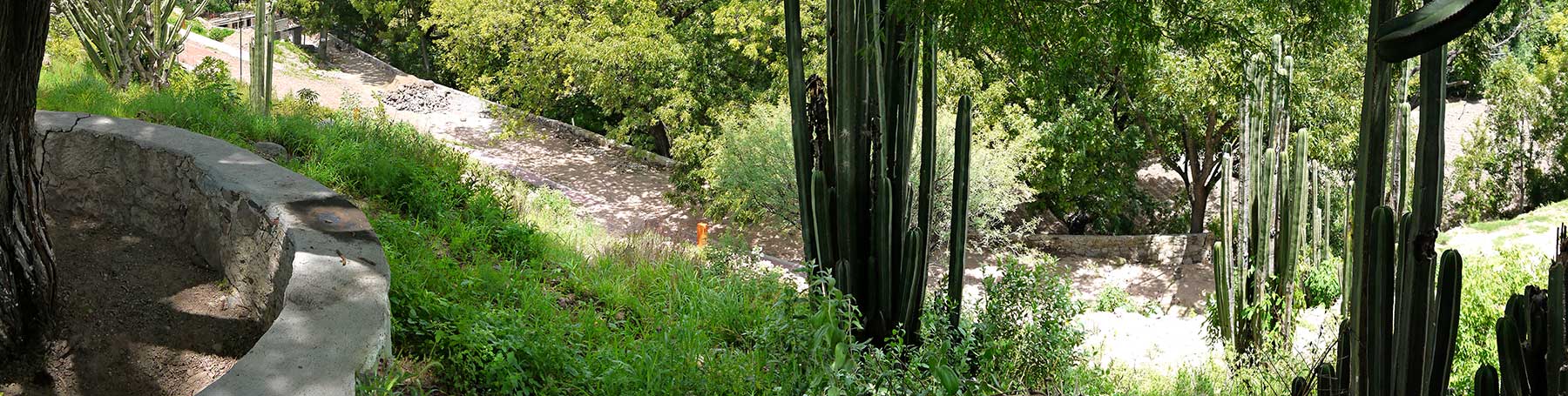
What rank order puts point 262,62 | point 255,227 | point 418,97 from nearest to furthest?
point 255,227 → point 262,62 → point 418,97

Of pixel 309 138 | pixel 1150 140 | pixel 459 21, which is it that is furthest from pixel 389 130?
pixel 1150 140

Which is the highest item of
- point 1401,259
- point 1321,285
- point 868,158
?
point 868,158

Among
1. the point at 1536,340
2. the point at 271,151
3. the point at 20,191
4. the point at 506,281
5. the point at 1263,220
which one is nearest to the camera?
the point at 1536,340

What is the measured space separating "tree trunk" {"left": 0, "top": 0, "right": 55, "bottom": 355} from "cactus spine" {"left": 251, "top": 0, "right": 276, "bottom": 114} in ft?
20.7

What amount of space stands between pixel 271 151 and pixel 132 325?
281cm

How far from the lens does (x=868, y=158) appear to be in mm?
5008

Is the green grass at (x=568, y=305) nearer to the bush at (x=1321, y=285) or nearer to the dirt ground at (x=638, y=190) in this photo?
the dirt ground at (x=638, y=190)

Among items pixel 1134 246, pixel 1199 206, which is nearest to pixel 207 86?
pixel 1134 246

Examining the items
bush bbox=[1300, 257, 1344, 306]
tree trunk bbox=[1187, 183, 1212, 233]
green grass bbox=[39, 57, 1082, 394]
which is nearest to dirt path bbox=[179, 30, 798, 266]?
bush bbox=[1300, 257, 1344, 306]

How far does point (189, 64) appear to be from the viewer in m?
20.5

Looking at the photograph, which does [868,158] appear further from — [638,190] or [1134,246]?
[638,190]

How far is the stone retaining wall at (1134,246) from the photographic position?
1728cm

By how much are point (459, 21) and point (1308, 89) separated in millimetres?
13303

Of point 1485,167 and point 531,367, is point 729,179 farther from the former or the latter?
point 1485,167
